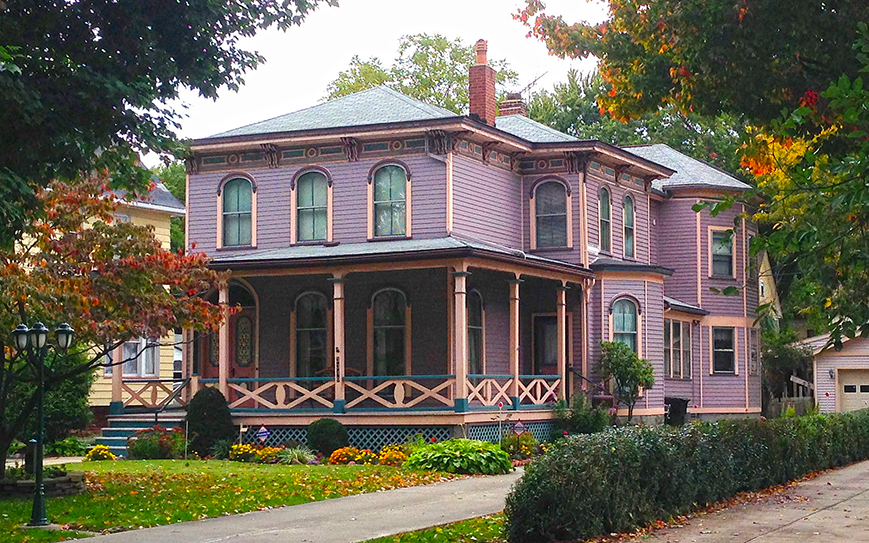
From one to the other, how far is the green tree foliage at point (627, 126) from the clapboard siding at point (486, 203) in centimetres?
2154

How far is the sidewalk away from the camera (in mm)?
14602

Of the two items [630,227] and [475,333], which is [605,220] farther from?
[475,333]

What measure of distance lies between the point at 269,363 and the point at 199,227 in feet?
13.5

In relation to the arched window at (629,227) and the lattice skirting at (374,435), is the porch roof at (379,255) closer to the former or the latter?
the lattice skirting at (374,435)

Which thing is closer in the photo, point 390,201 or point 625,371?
point 390,201

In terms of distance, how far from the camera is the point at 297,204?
1233 inches

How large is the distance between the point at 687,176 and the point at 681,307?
513cm

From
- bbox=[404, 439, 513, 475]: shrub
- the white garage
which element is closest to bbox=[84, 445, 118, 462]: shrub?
bbox=[404, 439, 513, 475]: shrub

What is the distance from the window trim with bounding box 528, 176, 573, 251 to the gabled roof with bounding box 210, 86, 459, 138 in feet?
10.3

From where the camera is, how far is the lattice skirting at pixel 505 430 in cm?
2736

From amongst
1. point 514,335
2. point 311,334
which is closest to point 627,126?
point 311,334

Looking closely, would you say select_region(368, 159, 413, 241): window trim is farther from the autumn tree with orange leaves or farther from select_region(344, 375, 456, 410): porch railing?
the autumn tree with orange leaves

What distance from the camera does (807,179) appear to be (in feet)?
33.7

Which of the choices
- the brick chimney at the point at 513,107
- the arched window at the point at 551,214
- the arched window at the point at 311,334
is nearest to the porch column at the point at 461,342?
the arched window at the point at 311,334
